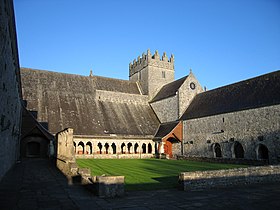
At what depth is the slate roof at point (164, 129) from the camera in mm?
31878

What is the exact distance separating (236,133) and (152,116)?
1486 centimetres

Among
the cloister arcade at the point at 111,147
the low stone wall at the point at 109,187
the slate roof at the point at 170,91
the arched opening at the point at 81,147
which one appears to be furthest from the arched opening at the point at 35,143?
the low stone wall at the point at 109,187

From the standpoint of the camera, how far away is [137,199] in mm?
8492

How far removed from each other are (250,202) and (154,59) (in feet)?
120

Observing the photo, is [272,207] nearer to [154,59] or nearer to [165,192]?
[165,192]

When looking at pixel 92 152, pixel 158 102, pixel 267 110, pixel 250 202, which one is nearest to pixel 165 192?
pixel 250 202

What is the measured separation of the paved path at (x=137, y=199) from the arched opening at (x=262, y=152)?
535 inches

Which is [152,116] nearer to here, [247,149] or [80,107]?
[80,107]

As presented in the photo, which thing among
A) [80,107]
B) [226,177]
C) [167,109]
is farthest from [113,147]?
[226,177]

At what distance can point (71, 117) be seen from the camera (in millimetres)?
30188

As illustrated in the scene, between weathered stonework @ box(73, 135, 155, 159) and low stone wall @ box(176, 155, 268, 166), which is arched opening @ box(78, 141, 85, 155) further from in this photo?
low stone wall @ box(176, 155, 268, 166)

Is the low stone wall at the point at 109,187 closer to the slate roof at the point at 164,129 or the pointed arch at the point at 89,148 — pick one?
the pointed arch at the point at 89,148

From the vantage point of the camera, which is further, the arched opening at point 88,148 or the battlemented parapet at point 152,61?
the battlemented parapet at point 152,61

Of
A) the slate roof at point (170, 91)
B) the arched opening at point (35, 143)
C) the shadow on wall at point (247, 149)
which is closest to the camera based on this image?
the shadow on wall at point (247, 149)
